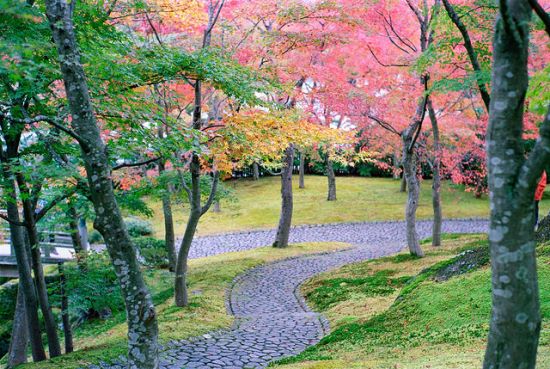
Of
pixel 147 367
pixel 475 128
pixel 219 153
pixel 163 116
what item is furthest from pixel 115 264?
pixel 475 128

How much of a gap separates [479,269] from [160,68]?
5780 millimetres

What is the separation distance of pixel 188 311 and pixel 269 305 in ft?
6.41

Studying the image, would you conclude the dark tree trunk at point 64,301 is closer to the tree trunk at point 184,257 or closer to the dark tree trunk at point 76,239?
the dark tree trunk at point 76,239

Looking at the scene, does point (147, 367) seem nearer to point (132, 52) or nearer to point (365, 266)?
point (132, 52)

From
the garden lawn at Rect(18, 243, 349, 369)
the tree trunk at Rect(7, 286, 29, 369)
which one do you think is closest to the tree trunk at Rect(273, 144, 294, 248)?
the garden lawn at Rect(18, 243, 349, 369)

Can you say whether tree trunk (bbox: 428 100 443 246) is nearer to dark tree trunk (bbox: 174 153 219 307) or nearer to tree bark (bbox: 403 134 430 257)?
tree bark (bbox: 403 134 430 257)

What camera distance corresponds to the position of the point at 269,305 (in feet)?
36.2

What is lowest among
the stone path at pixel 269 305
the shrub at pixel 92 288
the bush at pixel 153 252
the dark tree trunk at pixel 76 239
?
the stone path at pixel 269 305

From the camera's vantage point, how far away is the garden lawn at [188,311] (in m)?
7.18

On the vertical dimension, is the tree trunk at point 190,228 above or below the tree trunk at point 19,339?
above

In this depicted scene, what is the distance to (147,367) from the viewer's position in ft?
16.5

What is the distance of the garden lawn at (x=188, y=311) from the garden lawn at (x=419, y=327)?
99.3 inches

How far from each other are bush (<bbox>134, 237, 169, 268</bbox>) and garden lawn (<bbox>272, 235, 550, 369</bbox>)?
7.75 m

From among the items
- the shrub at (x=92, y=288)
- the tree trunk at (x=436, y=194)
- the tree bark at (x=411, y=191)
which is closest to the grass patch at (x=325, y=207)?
the tree trunk at (x=436, y=194)
